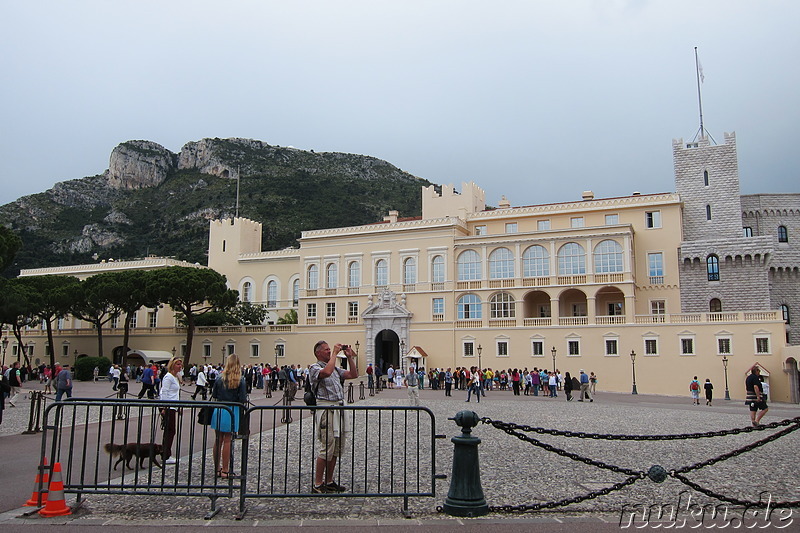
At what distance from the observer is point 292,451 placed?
1245 cm

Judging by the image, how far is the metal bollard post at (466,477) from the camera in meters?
6.98

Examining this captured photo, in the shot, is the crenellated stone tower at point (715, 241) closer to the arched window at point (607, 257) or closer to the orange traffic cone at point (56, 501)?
the arched window at point (607, 257)

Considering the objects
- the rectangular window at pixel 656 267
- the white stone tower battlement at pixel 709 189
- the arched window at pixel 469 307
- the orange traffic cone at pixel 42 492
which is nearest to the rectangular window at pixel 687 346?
the rectangular window at pixel 656 267

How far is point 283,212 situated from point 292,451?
92.7 metres

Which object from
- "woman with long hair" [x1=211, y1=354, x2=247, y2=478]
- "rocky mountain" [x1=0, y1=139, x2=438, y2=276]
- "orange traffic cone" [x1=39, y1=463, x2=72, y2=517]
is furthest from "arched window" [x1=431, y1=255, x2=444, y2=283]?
"rocky mountain" [x1=0, y1=139, x2=438, y2=276]

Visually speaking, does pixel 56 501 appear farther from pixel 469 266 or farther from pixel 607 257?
pixel 469 266

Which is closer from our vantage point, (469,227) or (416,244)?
(416,244)

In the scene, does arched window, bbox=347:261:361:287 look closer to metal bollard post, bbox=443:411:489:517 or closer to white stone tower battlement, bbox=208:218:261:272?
white stone tower battlement, bbox=208:218:261:272

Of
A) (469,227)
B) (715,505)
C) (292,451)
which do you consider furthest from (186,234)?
(715,505)

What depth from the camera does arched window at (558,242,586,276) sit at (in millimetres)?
45281

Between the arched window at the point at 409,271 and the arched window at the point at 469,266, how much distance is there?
359 cm

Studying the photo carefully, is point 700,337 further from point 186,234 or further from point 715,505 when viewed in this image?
point 186,234

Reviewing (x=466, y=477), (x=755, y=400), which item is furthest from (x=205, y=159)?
(x=466, y=477)

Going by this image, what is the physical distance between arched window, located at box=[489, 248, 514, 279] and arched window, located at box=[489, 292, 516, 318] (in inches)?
54.4
